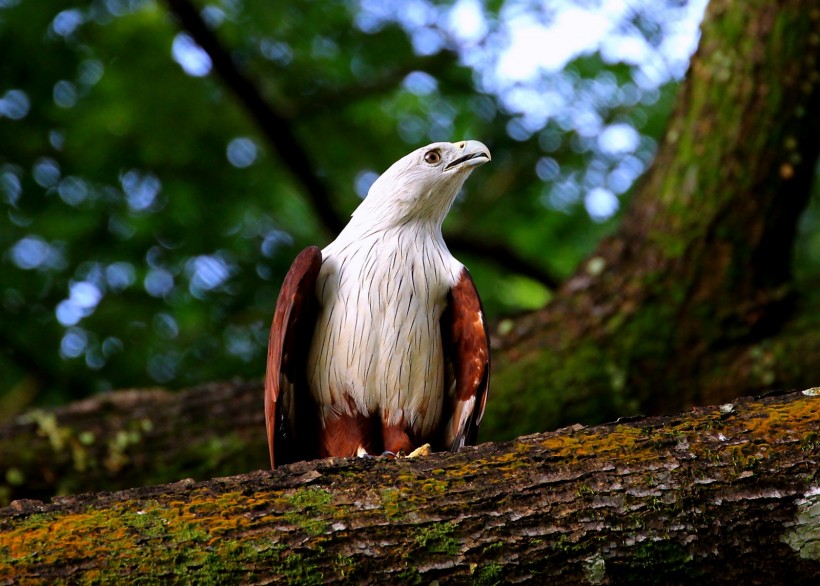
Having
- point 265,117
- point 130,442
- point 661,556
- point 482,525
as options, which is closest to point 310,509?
point 482,525

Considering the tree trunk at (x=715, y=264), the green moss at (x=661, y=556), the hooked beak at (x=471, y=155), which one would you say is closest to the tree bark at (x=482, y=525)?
the green moss at (x=661, y=556)

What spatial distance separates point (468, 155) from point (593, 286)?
2.10 m

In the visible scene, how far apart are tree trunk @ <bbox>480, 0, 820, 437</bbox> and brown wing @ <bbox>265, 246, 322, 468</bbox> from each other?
224 cm

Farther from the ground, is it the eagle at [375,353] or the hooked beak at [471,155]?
the hooked beak at [471,155]

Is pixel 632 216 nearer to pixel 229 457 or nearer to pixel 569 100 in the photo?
pixel 569 100


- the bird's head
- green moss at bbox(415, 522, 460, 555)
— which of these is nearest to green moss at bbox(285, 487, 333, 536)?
green moss at bbox(415, 522, 460, 555)

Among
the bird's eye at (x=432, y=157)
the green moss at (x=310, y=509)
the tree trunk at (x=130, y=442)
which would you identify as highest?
the bird's eye at (x=432, y=157)

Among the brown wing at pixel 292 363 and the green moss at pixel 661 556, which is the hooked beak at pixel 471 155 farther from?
the green moss at pixel 661 556

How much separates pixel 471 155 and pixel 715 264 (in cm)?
239

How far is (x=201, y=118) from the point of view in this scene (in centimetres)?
1016

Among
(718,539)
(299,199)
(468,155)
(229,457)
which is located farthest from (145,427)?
(718,539)

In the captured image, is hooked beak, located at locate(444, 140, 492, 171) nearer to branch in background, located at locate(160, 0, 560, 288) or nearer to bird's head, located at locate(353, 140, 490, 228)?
bird's head, located at locate(353, 140, 490, 228)

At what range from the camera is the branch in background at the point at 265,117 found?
872 cm

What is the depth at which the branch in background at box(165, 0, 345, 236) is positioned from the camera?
872 cm
